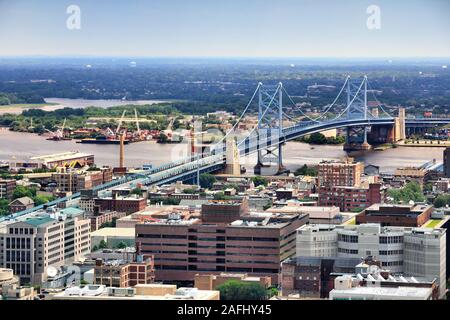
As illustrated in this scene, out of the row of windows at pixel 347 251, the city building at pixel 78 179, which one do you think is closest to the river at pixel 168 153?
the city building at pixel 78 179

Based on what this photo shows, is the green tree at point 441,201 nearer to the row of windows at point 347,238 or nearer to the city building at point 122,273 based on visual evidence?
the row of windows at point 347,238

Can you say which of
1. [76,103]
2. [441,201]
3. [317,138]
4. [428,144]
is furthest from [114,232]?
[76,103]

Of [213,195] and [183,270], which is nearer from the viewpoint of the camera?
[183,270]

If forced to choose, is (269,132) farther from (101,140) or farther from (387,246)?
(387,246)

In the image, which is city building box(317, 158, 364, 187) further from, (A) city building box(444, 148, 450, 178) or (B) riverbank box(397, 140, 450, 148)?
(B) riverbank box(397, 140, 450, 148)

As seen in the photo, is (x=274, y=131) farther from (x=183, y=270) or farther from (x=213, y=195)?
(x=183, y=270)
